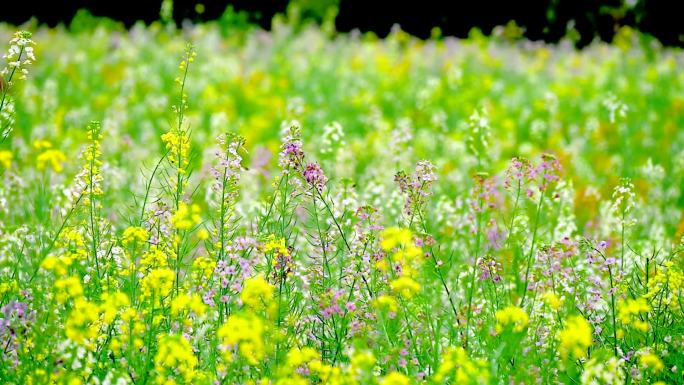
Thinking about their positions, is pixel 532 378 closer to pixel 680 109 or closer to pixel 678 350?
pixel 678 350

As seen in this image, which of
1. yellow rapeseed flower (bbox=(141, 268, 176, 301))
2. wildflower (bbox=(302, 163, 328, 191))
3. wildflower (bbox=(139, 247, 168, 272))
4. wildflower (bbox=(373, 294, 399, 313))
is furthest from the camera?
wildflower (bbox=(302, 163, 328, 191))

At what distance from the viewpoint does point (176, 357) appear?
107 inches

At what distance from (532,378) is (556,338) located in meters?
0.40

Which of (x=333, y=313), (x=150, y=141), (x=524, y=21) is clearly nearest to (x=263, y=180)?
(x=150, y=141)

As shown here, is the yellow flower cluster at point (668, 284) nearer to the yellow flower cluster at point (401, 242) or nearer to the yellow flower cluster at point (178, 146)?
the yellow flower cluster at point (401, 242)

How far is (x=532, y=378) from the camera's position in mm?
3141

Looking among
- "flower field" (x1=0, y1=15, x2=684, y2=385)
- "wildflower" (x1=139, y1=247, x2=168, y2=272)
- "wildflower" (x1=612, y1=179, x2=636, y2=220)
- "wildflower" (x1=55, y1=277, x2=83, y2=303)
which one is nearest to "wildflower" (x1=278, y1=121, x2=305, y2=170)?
"flower field" (x1=0, y1=15, x2=684, y2=385)

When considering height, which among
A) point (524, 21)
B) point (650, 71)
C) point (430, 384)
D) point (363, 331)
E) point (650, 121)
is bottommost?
point (430, 384)

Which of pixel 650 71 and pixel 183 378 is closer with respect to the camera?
pixel 183 378

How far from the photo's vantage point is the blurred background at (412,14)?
16500 mm

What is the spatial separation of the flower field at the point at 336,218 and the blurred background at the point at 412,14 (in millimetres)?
2598

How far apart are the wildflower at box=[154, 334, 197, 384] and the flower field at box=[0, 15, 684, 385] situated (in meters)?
0.01

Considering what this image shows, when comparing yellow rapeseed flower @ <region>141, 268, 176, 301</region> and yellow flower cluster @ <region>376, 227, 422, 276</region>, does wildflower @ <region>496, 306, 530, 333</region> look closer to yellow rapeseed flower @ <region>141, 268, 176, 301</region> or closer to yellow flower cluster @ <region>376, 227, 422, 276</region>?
yellow flower cluster @ <region>376, 227, 422, 276</region>

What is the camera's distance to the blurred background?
16500mm
